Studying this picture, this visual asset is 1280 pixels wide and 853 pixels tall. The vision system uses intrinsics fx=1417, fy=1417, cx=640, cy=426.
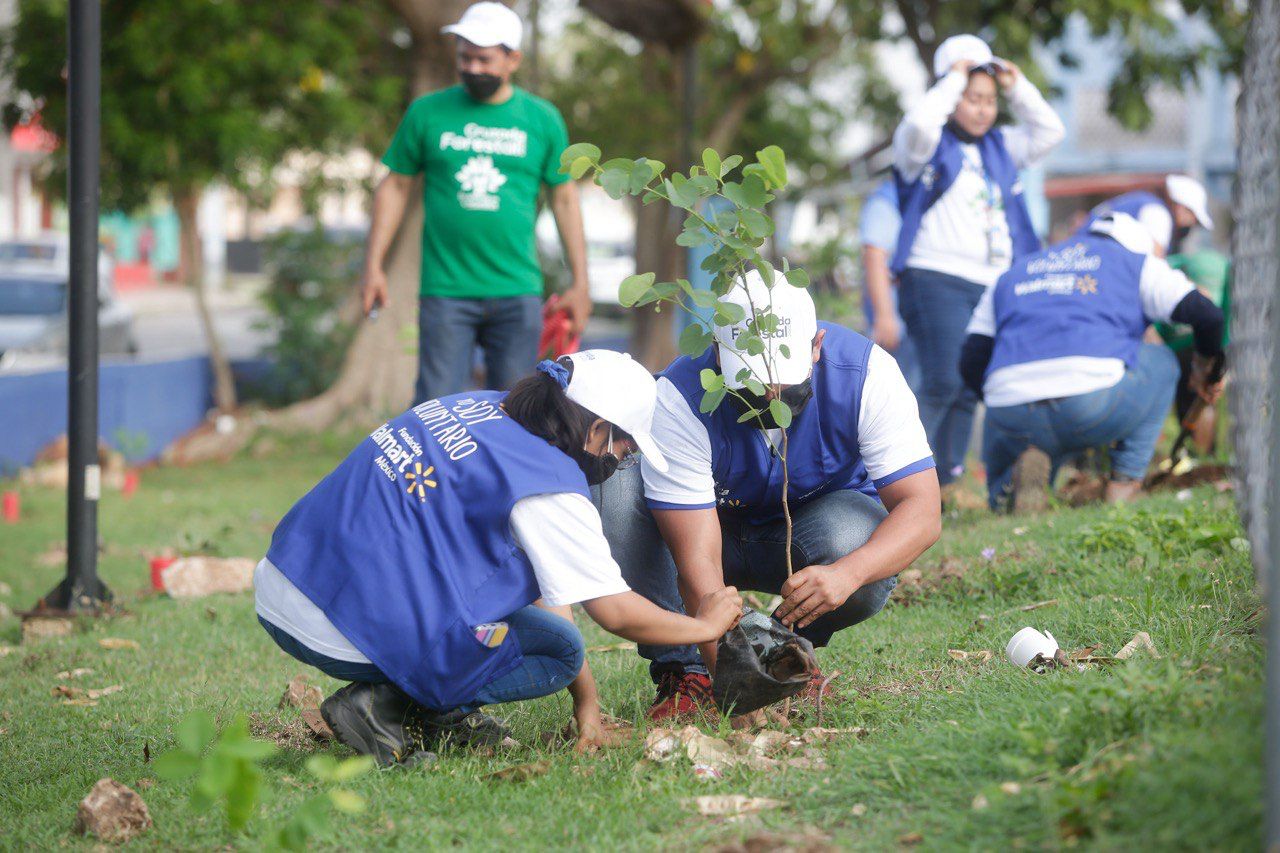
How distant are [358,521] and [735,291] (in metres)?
1.09

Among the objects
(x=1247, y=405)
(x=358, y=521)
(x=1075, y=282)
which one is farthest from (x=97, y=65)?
(x=1247, y=405)

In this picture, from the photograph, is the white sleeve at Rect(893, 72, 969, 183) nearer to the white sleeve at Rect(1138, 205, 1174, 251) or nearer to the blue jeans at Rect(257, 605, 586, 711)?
the white sleeve at Rect(1138, 205, 1174, 251)

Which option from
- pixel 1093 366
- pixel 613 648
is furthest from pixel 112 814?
pixel 1093 366

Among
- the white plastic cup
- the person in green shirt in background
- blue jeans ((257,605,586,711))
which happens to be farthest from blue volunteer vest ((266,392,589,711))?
the person in green shirt in background

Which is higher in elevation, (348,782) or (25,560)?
(348,782)

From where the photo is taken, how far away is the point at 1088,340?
560 centimetres

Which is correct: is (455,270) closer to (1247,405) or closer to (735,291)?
(735,291)

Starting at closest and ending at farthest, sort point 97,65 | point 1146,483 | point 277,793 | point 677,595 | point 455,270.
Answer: point 277,793, point 677,595, point 97,65, point 455,270, point 1146,483

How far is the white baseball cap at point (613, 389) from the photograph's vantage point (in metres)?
3.15

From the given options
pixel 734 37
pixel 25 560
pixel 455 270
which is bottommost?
pixel 25 560

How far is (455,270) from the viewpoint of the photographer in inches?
229

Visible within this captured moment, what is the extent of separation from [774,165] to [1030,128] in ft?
11.7

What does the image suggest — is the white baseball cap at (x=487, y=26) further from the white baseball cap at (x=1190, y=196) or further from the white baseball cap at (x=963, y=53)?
the white baseball cap at (x=1190, y=196)

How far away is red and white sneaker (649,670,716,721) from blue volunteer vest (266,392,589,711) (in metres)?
0.63
